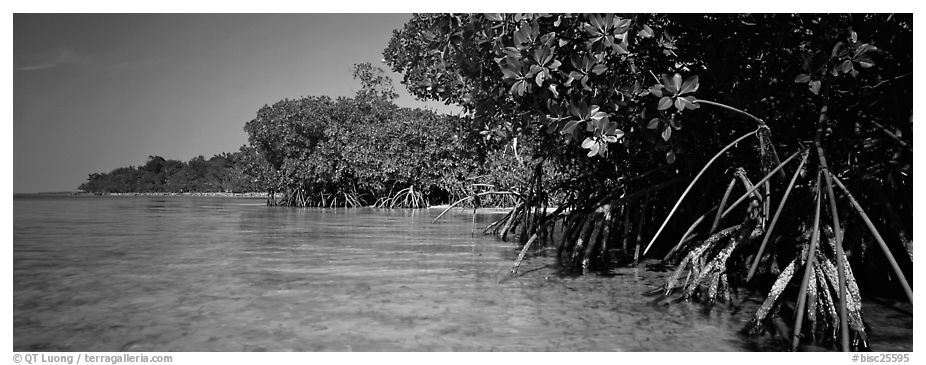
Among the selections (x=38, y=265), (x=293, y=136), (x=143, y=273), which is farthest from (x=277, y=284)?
(x=293, y=136)

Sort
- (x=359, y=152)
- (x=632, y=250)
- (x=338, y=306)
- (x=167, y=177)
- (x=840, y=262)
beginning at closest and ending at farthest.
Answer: (x=840, y=262) < (x=338, y=306) < (x=632, y=250) < (x=359, y=152) < (x=167, y=177)

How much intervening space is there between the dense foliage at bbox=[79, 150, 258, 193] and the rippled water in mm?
48006

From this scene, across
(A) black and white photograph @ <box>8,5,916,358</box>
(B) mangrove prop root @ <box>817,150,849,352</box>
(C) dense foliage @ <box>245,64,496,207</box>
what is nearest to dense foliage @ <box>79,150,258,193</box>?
(C) dense foliage @ <box>245,64,496,207</box>

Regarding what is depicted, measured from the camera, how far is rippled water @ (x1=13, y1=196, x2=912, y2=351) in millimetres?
2984

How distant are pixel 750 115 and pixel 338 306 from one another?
2.32 metres

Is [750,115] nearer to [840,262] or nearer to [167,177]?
[840,262]

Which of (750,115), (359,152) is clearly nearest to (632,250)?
(750,115)

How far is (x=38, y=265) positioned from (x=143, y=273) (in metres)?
1.04

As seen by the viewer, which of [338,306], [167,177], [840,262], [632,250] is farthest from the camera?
[167,177]

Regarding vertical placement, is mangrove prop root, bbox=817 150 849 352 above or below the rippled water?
above

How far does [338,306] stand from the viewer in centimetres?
372

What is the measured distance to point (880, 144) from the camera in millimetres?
4000

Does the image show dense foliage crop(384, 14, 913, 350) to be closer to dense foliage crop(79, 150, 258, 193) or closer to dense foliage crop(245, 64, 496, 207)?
dense foliage crop(245, 64, 496, 207)

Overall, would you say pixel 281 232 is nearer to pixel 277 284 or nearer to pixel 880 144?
pixel 277 284
